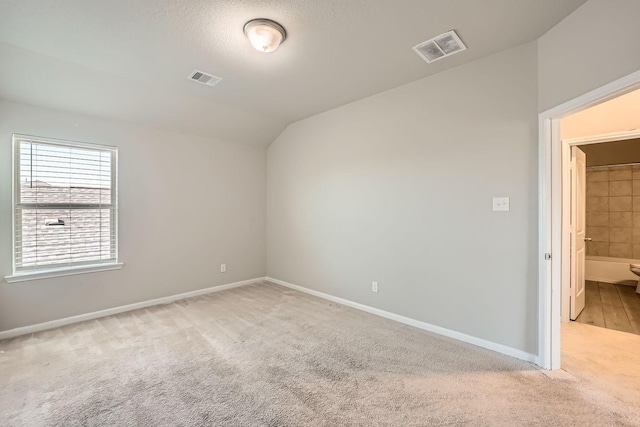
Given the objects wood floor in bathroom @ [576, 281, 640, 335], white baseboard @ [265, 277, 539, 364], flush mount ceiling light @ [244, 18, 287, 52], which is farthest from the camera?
wood floor in bathroom @ [576, 281, 640, 335]

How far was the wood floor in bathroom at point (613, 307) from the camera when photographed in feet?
10.2

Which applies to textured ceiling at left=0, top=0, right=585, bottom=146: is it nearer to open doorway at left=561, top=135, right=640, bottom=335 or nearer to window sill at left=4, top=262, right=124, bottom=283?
window sill at left=4, top=262, right=124, bottom=283

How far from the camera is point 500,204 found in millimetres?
2523

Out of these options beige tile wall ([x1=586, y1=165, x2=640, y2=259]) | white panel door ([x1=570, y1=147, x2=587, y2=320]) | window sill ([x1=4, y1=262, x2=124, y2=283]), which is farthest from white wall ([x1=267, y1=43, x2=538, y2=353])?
beige tile wall ([x1=586, y1=165, x2=640, y2=259])

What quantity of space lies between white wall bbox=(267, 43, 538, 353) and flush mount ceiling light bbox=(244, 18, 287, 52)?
5.32ft

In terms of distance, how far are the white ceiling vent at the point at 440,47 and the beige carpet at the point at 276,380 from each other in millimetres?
2670

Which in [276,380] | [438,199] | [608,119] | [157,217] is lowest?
[276,380]

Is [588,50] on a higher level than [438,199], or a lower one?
higher

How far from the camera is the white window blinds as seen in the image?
2977mm

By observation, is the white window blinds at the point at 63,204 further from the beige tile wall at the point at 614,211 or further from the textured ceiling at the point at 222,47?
the beige tile wall at the point at 614,211

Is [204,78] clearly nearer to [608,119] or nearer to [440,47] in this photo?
[440,47]

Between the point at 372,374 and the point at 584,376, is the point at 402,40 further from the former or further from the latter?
the point at 584,376

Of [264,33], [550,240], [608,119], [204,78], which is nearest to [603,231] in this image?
[608,119]

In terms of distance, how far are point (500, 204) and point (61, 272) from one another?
4656 millimetres
